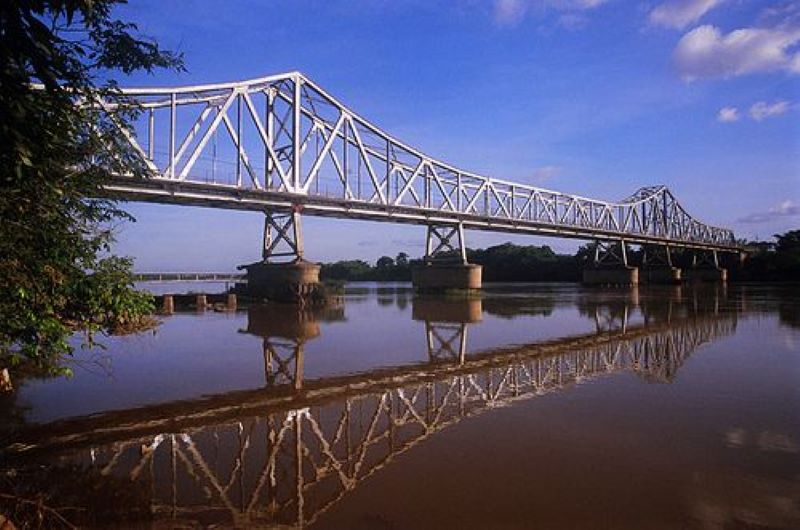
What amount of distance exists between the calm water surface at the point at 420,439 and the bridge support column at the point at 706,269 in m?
112

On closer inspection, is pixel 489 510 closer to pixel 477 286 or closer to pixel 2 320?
pixel 2 320

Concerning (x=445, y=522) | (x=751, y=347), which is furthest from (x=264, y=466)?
(x=751, y=347)

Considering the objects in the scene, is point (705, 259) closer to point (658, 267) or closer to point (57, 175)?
point (658, 267)

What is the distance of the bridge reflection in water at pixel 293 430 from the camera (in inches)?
255

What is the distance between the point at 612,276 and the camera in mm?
96000

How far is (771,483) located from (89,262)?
788cm

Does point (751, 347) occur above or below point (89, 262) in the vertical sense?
below

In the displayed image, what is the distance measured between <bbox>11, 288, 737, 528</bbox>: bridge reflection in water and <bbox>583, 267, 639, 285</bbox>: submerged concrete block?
81.8 meters

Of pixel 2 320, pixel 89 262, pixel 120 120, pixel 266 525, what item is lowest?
pixel 266 525

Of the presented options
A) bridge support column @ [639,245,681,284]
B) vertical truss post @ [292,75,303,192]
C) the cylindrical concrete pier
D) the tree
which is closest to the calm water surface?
the tree

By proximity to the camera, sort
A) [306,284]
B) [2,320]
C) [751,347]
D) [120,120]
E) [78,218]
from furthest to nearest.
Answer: [306,284] → [751,347] → [120,120] → [78,218] → [2,320]

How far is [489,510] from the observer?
6.02 m

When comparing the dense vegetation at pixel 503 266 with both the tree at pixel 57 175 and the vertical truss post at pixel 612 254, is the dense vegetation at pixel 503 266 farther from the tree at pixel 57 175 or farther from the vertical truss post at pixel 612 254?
the tree at pixel 57 175

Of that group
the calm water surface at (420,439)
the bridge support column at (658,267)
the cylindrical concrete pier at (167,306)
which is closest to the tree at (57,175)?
the calm water surface at (420,439)
